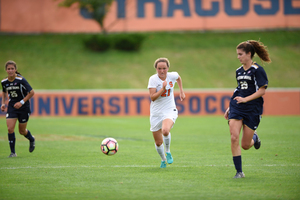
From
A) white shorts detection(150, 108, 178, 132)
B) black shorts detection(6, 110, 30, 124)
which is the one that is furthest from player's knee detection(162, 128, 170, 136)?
black shorts detection(6, 110, 30, 124)

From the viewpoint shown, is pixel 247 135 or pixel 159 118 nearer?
pixel 247 135

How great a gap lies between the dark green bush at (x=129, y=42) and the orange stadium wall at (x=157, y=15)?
7.59 feet

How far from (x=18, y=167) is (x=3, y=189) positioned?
1892 mm

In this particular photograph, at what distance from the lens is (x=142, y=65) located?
32938 mm

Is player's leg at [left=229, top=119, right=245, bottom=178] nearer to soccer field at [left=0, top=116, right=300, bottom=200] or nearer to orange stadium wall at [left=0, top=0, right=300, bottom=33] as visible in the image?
soccer field at [left=0, top=116, right=300, bottom=200]

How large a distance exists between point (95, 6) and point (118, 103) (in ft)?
49.5

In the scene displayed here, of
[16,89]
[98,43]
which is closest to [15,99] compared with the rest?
[16,89]

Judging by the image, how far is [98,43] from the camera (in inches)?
1374

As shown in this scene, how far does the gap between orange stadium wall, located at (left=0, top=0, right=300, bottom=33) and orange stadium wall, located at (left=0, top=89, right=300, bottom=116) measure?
1539 cm

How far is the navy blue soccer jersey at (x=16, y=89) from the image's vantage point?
9.24 meters

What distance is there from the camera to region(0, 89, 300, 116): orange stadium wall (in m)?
22.7

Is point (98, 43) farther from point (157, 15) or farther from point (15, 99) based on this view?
point (15, 99)

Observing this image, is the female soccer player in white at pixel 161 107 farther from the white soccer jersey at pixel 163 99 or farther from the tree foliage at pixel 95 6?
the tree foliage at pixel 95 6

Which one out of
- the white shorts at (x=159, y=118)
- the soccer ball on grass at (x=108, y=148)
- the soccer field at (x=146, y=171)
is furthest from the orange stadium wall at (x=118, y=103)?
the white shorts at (x=159, y=118)
